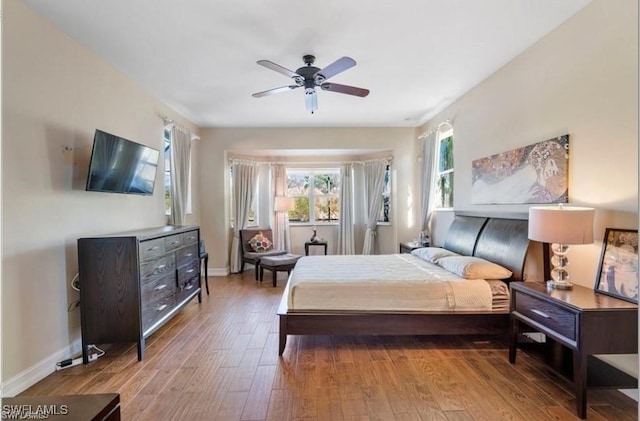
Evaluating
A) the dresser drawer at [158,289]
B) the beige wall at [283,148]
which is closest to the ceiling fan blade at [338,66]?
the dresser drawer at [158,289]

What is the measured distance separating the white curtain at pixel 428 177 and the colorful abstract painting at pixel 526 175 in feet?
3.89

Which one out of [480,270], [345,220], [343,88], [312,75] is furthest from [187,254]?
[345,220]

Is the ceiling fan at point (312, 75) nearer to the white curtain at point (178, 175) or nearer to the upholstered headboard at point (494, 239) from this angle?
the upholstered headboard at point (494, 239)

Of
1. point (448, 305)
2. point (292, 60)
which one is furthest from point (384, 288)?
point (292, 60)

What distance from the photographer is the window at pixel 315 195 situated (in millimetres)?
7078

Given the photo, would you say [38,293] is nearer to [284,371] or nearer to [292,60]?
[284,371]

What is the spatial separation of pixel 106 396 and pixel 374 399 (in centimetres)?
169

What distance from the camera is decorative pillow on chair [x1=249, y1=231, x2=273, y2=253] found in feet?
19.7

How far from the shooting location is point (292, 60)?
131 inches

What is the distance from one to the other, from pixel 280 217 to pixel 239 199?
0.90m

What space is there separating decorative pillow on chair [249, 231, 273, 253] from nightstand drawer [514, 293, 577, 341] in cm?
426

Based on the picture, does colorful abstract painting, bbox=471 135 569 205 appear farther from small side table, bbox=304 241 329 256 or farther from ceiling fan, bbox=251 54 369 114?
small side table, bbox=304 241 329 256

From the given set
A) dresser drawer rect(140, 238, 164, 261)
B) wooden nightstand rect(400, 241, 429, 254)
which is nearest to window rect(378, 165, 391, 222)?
wooden nightstand rect(400, 241, 429, 254)

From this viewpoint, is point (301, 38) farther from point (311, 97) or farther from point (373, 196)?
point (373, 196)
